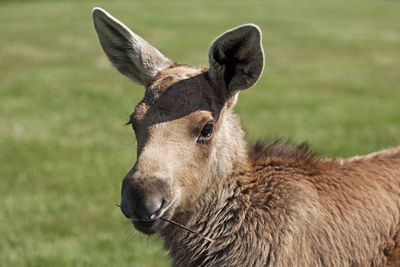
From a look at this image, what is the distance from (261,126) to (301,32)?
43.1ft

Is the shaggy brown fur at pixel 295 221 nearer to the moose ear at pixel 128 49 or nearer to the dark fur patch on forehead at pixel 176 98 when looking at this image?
the dark fur patch on forehead at pixel 176 98

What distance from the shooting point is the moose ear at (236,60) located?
3676mm

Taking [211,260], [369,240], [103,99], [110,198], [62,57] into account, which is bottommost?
[62,57]

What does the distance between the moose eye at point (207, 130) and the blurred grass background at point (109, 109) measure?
0.95 m

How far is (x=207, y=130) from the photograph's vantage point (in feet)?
12.0

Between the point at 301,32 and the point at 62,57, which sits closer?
the point at 62,57

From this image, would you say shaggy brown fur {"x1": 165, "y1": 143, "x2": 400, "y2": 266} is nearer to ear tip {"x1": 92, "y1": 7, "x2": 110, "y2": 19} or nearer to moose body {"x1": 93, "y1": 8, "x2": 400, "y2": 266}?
moose body {"x1": 93, "y1": 8, "x2": 400, "y2": 266}

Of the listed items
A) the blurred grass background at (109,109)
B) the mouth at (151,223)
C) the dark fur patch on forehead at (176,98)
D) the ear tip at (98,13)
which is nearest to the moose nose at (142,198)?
the mouth at (151,223)

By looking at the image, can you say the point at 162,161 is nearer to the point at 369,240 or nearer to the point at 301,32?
the point at 369,240

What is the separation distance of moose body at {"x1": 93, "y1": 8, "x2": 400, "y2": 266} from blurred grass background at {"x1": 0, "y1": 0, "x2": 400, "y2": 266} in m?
0.59

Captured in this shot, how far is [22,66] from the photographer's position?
16.2 metres

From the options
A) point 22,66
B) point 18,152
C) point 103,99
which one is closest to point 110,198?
point 18,152

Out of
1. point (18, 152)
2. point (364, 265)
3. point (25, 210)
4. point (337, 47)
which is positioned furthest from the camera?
point (337, 47)

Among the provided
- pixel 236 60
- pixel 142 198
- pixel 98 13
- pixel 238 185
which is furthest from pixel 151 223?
pixel 98 13
